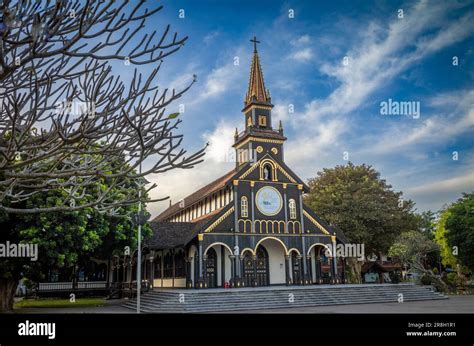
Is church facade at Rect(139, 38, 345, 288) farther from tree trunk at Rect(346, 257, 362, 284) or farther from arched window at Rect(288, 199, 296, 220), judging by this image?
tree trunk at Rect(346, 257, 362, 284)

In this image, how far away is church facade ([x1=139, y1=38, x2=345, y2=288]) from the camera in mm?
29719

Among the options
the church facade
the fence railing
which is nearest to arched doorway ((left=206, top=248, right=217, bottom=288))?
the church facade

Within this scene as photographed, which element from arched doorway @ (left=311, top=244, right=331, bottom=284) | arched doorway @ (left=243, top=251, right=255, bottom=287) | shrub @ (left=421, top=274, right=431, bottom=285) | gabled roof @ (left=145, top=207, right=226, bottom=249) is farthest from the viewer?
shrub @ (left=421, top=274, right=431, bottom=285)

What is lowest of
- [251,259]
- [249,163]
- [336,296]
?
[336,296]

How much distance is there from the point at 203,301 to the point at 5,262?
9488 mm

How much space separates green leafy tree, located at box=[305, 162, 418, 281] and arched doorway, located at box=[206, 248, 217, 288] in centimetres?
1285

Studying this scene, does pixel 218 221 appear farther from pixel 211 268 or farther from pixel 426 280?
pixel 426 280

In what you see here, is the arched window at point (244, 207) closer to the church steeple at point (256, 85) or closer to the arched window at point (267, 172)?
the arched window at point (267, 172)

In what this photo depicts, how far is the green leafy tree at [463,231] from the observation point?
111 ft

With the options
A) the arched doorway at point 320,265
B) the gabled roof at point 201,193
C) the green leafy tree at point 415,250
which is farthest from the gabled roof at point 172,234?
the green leafy tree at point 415,250

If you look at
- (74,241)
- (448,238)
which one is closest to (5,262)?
(74,241)

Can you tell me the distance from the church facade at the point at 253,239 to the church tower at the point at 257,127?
1.07 feet
